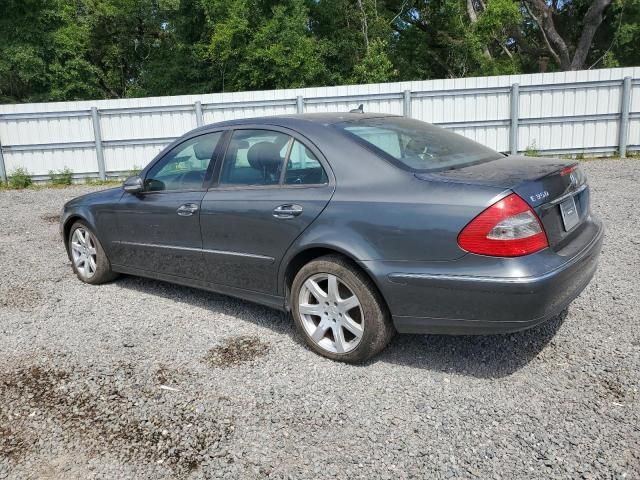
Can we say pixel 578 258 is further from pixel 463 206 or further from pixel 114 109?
pixel 114 109

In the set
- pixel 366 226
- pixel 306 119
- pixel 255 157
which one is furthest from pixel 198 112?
pixel 366 226

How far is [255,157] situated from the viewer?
152 inches

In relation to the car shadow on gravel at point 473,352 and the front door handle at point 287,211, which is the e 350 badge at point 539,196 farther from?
the front door handle at point 287,211

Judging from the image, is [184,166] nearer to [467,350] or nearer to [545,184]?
[467,350]

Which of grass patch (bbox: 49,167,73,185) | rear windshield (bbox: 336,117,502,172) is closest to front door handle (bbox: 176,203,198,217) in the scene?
rear windshield (bbox: 336,117,502,172)

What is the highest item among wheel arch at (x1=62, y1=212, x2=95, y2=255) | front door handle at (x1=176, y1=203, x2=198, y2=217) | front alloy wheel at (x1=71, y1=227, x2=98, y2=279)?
front door handle at (x1=176, y1=203, x2=198, y2=217)

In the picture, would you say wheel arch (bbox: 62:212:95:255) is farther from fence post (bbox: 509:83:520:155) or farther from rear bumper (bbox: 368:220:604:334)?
fence post (bbox: 509:83:520:155)

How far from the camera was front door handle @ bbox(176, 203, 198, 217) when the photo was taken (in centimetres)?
409

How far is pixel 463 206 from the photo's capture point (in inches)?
112

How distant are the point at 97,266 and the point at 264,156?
92.1 inches

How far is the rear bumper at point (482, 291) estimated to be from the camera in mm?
2777

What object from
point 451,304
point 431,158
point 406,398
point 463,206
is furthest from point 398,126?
point 406,398

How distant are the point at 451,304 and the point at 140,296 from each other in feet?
10.2

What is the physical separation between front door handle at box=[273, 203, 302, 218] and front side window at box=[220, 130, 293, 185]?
0.77 feet
